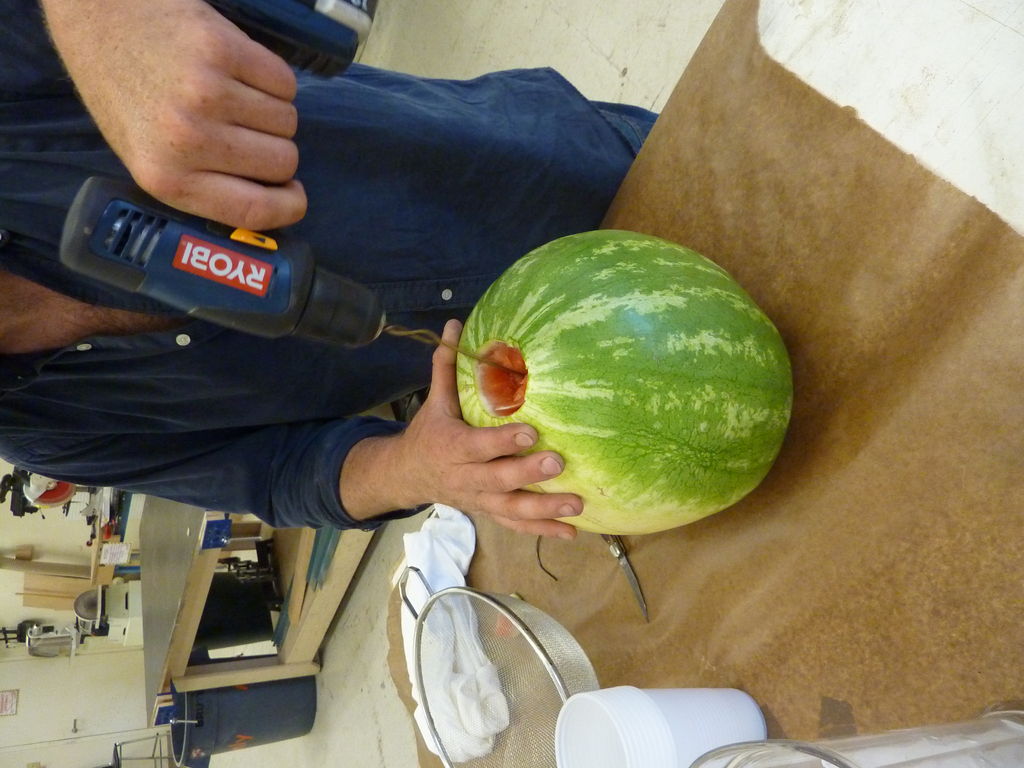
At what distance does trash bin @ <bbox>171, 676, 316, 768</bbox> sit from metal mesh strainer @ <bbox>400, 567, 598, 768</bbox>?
3.06 m

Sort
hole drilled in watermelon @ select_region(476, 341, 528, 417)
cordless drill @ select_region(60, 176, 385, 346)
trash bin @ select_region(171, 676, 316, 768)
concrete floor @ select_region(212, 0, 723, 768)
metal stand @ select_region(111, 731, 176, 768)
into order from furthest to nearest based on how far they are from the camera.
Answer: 1. metal stand @ select_region(111, 731, 176, 768)
2. trash bin @ select_region(171, 676, 316, 768)
3. concrete floor @ select_region(212, 0, 723, 768)
4. hole drilled in watermelon @ select_region(476, 341, 528, 417)
5. cordless drill @ select_region(60, 176, 385, 346)

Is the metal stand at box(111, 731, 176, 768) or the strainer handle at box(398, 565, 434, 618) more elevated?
the strainer handle at box(398, 565, 434, 618)

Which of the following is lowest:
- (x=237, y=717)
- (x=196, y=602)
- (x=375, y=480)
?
(x=237, y=717)

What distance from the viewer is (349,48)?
942 millimetres

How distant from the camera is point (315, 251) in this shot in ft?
4.44

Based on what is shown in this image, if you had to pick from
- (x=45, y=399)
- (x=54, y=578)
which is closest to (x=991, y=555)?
(x=45, y=399)

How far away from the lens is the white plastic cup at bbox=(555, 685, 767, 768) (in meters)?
0.99

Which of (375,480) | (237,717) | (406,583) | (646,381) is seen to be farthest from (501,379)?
(237,717)

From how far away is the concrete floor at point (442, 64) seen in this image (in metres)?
2.34

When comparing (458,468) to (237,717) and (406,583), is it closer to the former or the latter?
(406,583)

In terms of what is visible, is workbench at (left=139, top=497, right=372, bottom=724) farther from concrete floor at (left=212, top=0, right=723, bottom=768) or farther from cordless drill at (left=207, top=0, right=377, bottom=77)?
cordless drill at (left=207, top=0, right=377, bottom=77)

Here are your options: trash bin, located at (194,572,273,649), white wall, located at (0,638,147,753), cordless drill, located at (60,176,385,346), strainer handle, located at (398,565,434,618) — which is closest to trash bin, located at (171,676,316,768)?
trash bin, located at (194,572,273,649)

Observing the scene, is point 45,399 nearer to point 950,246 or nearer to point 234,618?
point 950,246

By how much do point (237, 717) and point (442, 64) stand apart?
404 cm
